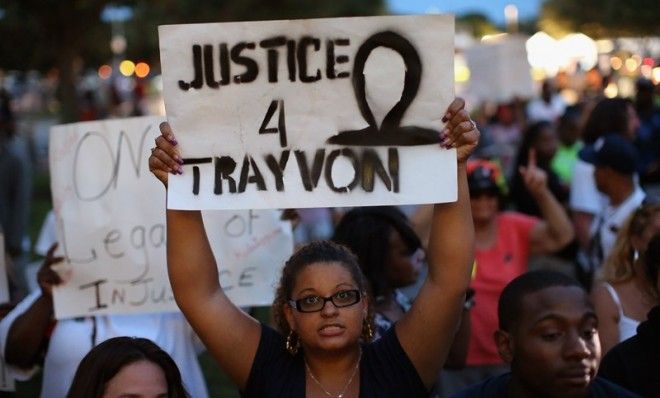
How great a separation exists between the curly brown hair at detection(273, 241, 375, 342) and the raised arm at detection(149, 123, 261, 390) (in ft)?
0.52

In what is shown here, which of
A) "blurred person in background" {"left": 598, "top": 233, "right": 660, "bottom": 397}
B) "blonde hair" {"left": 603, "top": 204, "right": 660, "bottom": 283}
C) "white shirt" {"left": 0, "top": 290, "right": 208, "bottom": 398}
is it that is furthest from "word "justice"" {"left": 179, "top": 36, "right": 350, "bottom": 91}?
"blonde hair" {"left": 603, "top": 204, "right": 660, "bottom": 283}

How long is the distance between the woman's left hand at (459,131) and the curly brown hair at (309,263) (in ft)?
1.60

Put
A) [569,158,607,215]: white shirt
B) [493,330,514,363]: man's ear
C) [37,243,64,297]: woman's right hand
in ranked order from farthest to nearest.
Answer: [569,158,607,215]: white shirt
[37,243,64,297]: woman's right hand
[493,330,514,363]: man's ear

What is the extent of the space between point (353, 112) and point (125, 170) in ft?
6.22

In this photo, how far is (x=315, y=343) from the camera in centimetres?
355

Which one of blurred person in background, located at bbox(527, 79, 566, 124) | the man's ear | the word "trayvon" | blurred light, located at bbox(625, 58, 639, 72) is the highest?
blurred light, located at bbox(625, 58, 639, 72)

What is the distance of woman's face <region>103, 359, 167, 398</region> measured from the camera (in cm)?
355

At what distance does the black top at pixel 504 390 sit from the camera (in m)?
3.33

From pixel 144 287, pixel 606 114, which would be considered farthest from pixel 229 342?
pixel 606 114

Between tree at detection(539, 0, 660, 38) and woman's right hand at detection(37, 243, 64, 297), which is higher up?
tree at detection(539, 0, 660, 38)

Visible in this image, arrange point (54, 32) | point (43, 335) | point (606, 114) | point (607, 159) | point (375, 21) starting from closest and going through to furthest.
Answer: point (375, 21), point (43, 335), point (607, 159), point (606, 114), point (54, 32)

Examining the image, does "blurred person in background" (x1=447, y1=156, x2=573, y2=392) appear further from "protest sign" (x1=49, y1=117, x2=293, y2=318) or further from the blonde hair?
"protest sign" (x1=49, y1=117, x2=293, y2=318)

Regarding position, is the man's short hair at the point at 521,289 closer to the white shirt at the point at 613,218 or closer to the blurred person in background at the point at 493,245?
the blurred person in background at the point at 493,245

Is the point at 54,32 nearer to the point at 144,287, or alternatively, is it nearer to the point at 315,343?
the point at 144,287
